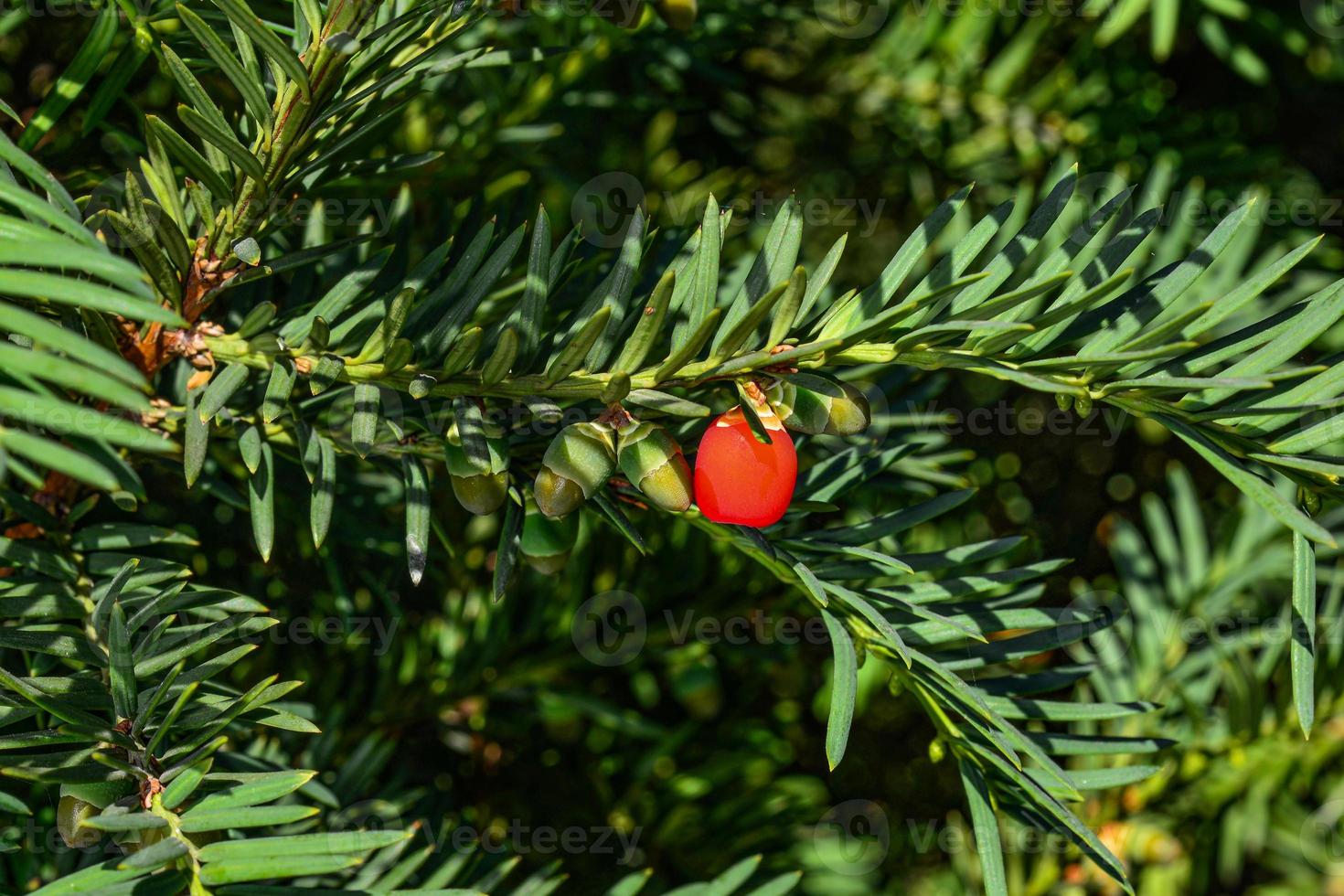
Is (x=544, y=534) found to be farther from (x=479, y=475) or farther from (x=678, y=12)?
(x=678, y=12)

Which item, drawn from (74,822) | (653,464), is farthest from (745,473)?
(74,822)

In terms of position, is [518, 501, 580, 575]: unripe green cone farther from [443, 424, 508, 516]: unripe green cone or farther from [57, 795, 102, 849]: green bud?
[57, 795, 102, 849]: green bud

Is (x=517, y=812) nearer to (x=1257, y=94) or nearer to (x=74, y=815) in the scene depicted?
(x=74, y=815)

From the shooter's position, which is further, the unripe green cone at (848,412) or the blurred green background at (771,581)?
the blurred green background at (771,581)

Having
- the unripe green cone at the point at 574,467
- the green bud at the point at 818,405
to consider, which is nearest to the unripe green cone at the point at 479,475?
the unripe green cone at the point at 574,467

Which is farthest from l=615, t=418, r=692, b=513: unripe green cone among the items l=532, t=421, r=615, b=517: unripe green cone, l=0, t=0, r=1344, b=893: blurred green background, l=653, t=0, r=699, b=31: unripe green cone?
l=653, t=0, r=699, b=31: unripe green cone

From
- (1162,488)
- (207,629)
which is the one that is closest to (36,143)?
(207,629)

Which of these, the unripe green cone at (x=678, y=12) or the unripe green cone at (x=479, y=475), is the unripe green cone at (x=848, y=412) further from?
Answer: the unripe green cone at (x=678, y=12)

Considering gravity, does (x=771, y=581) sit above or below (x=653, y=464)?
below

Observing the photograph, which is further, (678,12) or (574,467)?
(678,12)
